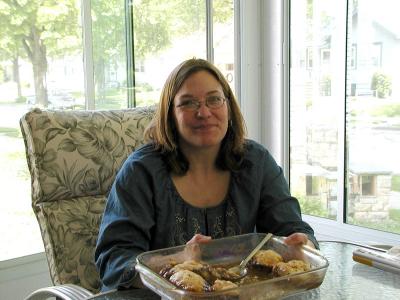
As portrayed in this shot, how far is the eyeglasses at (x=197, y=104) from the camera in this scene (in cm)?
140

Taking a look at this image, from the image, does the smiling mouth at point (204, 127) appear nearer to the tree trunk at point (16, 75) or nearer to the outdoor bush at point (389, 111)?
the tree trunk at point (16, 75)

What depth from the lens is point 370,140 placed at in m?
2.44

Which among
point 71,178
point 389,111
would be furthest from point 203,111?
point 389,111

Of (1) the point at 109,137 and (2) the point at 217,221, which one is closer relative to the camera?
(2) the point at 217,221

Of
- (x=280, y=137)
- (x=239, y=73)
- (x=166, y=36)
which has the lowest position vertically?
(x=280, y=137)

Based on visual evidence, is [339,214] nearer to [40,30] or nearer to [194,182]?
[194,182]

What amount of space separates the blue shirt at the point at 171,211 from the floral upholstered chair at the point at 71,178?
0.66 ft

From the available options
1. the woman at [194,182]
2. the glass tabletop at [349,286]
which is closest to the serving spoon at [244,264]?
the glass tabletop at [349,286]

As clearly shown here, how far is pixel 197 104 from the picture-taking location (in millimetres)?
1406

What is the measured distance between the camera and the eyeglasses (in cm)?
140

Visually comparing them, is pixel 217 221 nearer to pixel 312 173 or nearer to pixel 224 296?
pixel 224 296

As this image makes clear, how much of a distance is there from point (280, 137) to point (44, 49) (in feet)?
4.77

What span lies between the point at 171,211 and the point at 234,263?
377mm

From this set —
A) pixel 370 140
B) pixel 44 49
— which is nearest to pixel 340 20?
pixel 370 140
